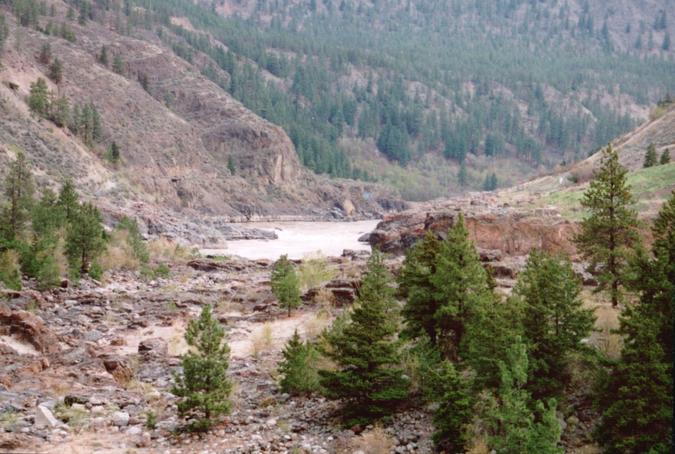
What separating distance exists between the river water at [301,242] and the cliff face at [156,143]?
19.8ft

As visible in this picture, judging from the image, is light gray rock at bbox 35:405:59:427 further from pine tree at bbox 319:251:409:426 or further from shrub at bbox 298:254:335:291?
shrub at bbox 298:254:335:291

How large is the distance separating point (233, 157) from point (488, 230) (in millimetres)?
81389

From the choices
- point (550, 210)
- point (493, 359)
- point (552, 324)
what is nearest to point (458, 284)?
point (552, 324)

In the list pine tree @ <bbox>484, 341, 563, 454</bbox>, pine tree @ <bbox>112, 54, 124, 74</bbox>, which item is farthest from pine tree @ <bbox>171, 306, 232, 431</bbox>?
pine tree @ <bbox>112, 54, 124, 74</bbox>

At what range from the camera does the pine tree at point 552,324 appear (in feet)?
47.1

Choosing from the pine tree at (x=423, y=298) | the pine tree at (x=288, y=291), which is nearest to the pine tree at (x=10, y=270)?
the pine tree at (x=288, y=291)

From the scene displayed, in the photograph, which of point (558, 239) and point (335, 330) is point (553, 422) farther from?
point (558, 239)

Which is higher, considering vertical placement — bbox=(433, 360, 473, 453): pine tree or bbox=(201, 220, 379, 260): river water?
bbox=(433, 360, 473, 453): pine tree

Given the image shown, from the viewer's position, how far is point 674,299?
12820 millimetres

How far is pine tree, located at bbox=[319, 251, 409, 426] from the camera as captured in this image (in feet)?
51.2

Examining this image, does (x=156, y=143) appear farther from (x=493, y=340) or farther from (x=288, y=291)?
(x=493, y=340)

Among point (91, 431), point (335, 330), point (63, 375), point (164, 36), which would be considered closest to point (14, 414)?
point (91, 431)

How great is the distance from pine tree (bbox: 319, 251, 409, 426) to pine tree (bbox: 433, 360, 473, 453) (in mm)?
1734

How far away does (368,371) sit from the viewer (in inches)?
623
